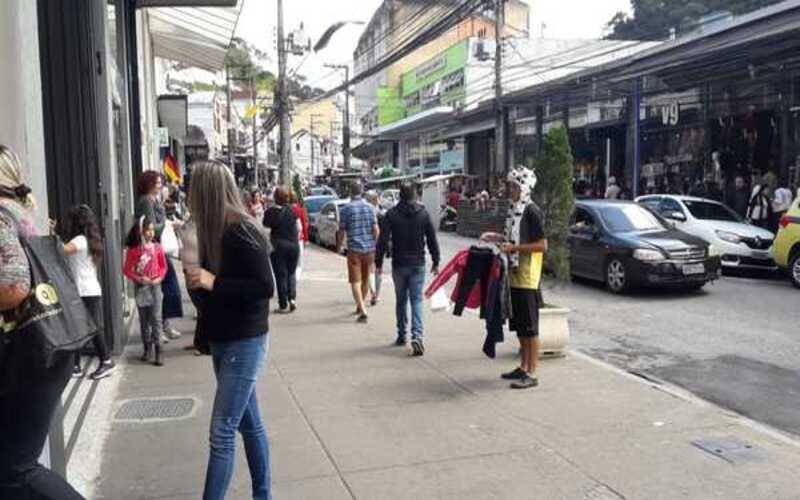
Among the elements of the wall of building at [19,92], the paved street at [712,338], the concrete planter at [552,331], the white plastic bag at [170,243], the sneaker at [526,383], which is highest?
the wall of building at [19,92]

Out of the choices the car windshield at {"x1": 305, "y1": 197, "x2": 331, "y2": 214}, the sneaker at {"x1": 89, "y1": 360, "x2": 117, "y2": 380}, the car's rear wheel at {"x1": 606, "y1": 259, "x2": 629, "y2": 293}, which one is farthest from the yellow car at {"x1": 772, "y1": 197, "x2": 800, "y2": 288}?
the car windshield at {"x1": 305, "y1": 197, "x2": 331, "y2": 214}

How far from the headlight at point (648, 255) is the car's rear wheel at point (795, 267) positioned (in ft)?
8.51

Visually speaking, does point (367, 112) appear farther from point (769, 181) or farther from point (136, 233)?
point (136, 233)

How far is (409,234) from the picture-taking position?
8.41 metres

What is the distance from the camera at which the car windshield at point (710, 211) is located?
16188 mm

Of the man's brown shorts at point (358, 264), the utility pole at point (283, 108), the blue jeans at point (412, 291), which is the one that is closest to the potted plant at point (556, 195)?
the blue jeans at point (412, 291)

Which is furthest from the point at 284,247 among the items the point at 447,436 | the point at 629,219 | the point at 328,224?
the point at 328,224

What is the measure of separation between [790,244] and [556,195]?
265 inches

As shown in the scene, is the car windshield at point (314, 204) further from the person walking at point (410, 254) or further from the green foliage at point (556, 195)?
the green foliage at point (556, 195)

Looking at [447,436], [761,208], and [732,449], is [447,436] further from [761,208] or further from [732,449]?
[761,208]

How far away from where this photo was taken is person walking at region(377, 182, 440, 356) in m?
8.23

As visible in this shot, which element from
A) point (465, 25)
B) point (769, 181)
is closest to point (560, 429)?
point (769, 181)

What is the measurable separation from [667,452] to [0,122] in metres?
4.43

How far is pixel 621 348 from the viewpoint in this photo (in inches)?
353
